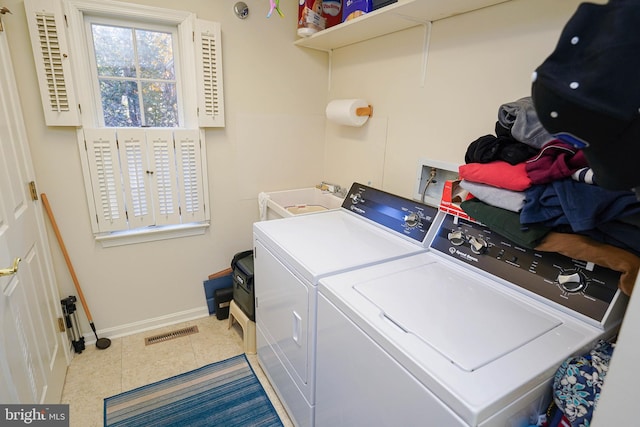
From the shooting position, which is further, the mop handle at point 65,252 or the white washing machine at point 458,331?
the mop handle at point 65,252

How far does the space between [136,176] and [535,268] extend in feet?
7.32

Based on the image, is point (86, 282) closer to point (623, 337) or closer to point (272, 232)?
point (272, 232)

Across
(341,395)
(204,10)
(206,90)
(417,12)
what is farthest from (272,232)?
(204,10)

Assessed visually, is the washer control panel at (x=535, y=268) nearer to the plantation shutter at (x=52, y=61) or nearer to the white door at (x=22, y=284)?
the white door at (x=22, y=284)

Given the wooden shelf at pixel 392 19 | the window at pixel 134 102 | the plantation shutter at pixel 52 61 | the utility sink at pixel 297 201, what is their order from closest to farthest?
the wooden shelf at pixel 392 19 → the plantation shutter at pixel 52 61 → the window at pixel 134 102 → the utility sink at pixel 297 201

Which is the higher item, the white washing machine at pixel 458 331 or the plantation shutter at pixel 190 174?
the plantation shutter at pixel 190 174

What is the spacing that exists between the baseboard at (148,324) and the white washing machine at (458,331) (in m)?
1.54

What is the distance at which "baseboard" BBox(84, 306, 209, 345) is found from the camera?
7.59ft

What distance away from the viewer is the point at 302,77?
254 cm

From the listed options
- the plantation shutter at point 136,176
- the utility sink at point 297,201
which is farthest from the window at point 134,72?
the utility sink at point 297,201

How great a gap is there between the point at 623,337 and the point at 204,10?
249 centimetres

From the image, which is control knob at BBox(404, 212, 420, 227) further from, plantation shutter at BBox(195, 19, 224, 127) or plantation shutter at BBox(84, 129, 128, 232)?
plantation shutter at BBox(84, 129, 128, 232)

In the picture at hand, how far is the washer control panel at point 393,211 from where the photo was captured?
1573 mm

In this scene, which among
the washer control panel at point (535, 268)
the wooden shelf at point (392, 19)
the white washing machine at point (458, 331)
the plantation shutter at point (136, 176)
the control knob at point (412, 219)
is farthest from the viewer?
the plantation shutter at point (136, 176)
